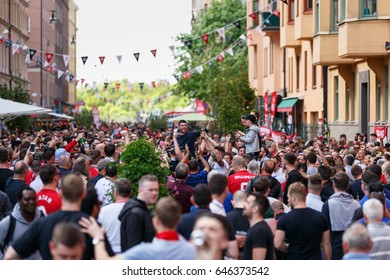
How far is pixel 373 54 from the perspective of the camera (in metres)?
34.5

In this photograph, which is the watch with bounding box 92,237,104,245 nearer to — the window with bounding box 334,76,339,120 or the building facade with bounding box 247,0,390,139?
the building facade with bounding box 247,0,390,139

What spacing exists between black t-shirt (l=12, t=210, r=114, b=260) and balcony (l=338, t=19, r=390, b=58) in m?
26.3

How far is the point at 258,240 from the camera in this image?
401 inches

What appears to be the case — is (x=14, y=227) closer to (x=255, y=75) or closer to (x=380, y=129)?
(x=380, y=129)

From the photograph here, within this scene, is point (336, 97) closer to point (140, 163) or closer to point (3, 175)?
point (3, 175)

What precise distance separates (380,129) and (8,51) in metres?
50.9

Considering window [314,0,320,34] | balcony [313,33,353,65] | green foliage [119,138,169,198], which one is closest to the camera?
green foliage [119,138,169,198]

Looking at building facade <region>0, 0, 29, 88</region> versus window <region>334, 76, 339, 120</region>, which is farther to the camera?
building facade <region>0, 0, 29, 88</region>

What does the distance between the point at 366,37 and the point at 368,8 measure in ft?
3.18

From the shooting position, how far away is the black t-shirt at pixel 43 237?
877 centimetres

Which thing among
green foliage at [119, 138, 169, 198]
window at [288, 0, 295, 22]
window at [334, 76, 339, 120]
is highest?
window at [288, 0, 295, 22]

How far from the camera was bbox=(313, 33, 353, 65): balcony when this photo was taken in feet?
131

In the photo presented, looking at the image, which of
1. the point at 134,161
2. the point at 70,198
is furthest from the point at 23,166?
the point at 70,198

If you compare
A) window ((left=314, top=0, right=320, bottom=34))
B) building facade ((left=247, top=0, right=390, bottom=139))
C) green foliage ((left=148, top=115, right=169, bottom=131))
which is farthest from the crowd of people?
green foliage ((left=148, top=115, right=169, bottom=131))
